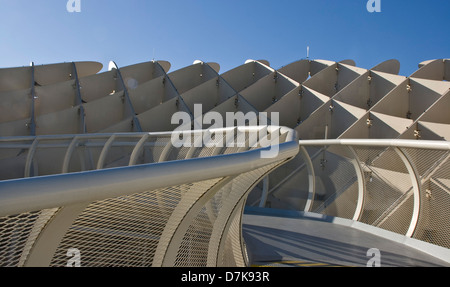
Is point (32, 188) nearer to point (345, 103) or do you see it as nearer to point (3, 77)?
point (345, 103)

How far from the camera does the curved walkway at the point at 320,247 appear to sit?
207 inches

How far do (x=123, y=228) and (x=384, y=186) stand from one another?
7.96m

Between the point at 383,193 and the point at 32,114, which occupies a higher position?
the point at 32,114

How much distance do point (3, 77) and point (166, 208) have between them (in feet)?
66.1

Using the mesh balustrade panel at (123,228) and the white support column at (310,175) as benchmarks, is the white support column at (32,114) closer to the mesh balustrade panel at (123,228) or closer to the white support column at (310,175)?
the white support column at (310,175)

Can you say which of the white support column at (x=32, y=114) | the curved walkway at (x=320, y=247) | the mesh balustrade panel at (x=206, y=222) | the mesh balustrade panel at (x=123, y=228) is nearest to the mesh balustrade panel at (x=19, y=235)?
the mesh balustrade panel at (x=123, y=228)

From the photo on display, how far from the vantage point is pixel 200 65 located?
23500 mm

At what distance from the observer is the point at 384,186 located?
8.91 meters

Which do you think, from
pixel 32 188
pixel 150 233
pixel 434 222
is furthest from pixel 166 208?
pixel 434 222

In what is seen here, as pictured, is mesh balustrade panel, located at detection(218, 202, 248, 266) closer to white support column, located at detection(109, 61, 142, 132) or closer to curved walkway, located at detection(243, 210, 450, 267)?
curved walkway, located at detection(243, 210, 450, 267)

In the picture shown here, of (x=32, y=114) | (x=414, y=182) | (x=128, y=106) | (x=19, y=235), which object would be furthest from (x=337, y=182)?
(x=32, y=114)

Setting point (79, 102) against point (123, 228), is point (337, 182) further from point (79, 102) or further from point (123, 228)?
point (79, 102)

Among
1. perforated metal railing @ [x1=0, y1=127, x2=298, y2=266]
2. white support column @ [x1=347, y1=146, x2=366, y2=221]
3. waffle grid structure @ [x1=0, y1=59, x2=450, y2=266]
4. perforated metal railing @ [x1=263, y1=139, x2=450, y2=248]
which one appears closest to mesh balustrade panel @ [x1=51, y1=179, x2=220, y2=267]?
perforated metal railing @ [x1=0, y1=127, x2=298, y2=266]

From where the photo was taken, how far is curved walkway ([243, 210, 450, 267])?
207 inches
